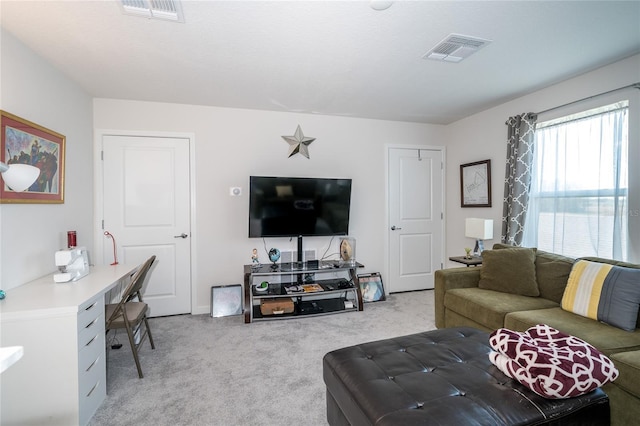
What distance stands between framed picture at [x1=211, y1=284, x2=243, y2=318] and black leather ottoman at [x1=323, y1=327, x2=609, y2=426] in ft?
7.00

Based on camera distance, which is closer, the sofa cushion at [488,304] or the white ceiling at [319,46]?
the white ceiling at [319,46]

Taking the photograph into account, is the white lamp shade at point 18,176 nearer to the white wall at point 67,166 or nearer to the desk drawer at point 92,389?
the white wall at point 67,166

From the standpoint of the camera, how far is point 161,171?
3494 millimetres

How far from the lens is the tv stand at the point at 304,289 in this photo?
3.39 meters

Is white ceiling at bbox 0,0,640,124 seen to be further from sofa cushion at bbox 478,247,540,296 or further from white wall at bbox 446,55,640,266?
sofa cushion at bbox 478,247,540,296

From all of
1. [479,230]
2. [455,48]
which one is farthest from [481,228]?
[455,48]

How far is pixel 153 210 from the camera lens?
3.48 metres

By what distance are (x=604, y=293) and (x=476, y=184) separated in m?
2.13

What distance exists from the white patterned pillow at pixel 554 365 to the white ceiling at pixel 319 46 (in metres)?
1.90

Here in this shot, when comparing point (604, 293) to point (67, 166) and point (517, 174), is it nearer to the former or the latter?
point (517, 174)

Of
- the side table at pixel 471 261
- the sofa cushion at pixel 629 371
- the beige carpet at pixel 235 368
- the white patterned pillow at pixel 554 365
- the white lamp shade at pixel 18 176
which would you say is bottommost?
the beige carpet at pixel 235 368

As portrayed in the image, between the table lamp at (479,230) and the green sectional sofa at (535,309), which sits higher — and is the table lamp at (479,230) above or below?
above

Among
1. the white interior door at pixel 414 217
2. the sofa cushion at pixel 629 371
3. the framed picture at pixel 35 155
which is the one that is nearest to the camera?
the sofa cushion at pixel 629 371

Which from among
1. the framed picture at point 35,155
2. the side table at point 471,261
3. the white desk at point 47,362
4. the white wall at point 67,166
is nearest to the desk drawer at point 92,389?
the white desk at point 47,362
